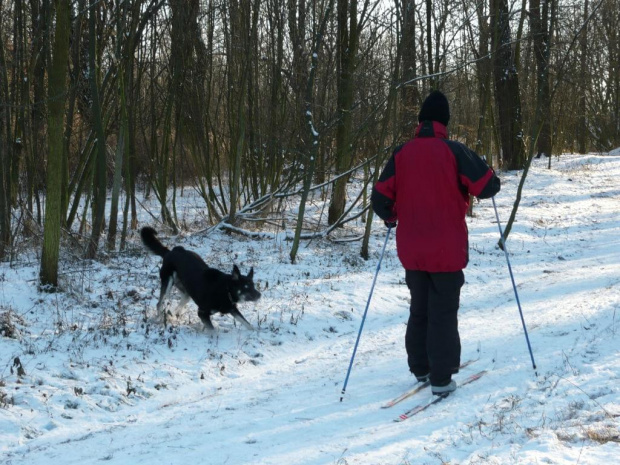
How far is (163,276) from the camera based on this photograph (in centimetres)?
851

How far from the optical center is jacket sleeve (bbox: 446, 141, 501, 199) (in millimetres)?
5031

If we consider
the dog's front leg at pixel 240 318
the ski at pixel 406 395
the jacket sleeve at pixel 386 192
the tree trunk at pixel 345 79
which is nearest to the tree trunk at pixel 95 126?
the dog's front leg at pixel 240 318

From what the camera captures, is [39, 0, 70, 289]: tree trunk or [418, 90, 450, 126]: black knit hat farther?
[39, 0, 70, 289]: tree trunk

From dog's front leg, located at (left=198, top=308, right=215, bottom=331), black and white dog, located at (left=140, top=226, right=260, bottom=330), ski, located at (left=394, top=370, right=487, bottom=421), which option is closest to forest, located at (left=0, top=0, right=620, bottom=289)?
black and white dog, located at (left=140, top=226, right=260, bottom=330)

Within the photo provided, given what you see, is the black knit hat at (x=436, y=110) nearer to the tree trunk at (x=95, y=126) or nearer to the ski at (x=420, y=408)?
the ski at (x=420, y=408)

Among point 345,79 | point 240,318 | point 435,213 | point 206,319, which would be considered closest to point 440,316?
point 435,213

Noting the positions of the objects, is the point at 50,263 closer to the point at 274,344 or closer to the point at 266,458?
the point at 274,344

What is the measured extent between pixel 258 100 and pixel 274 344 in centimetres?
1051

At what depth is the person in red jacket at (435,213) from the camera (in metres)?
5.10

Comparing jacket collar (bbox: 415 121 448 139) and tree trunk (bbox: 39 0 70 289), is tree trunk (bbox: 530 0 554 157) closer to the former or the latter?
jacket collar (bbox: 415 121 448 139)

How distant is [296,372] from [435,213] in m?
2.60

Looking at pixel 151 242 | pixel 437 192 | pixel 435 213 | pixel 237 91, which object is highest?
pixel 237 91

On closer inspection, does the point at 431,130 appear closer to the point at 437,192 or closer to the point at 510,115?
the point at 437,192

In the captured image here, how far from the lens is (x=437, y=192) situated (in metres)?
5.11
